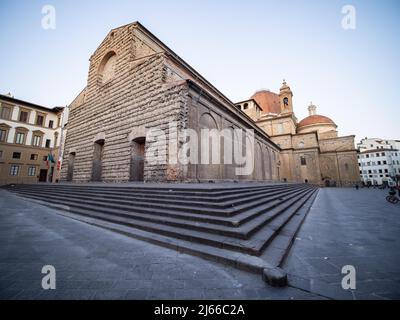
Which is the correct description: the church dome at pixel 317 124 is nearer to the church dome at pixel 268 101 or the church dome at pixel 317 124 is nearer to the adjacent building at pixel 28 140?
the church dome at pixel 268 101

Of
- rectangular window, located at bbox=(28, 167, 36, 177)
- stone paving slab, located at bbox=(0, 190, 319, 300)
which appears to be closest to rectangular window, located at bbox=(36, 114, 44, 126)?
rectangular window, located at bbox=(28, 167, 36, 177)

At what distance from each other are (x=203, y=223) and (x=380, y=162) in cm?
7165

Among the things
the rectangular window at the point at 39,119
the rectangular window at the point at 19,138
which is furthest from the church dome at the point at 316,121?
the rectangular window at the point at 19,138

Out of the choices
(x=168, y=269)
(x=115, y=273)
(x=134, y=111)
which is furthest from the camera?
(x=134, y=111)

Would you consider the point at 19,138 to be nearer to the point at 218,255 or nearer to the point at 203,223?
the point at 203,223

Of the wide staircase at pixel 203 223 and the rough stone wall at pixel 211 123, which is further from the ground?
the rough stone wall at pixel 211 123

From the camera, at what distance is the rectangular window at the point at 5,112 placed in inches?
905

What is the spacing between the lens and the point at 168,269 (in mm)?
2520

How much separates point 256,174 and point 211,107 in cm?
1102

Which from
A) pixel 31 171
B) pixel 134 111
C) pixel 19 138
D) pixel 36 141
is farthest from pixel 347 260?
pixel 36 141

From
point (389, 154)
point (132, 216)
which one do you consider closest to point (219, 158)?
point (132, 216)

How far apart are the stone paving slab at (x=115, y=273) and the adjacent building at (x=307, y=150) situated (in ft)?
110

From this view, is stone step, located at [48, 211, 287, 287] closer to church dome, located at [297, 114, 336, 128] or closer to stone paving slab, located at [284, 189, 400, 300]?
stone paving slab, located at [284, 189, 400, 300]
